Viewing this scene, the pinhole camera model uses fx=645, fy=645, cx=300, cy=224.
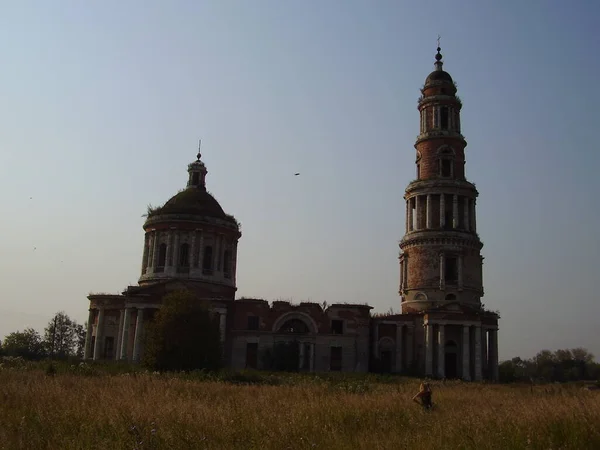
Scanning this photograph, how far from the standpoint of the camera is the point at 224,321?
48094 millimetres

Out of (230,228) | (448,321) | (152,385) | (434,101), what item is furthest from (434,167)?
(152,385)

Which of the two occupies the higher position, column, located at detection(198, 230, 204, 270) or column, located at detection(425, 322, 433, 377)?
column, located at detection(198, 230, 204, 270)

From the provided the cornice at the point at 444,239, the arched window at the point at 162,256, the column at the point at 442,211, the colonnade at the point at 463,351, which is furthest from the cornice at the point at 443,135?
the arched window at the point at 162,256

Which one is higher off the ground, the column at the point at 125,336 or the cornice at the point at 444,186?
the cornice at the point at 444,186

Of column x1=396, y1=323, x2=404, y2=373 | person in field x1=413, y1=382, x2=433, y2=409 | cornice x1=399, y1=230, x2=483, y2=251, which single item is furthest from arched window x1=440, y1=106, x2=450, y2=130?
person in field x1=413, y1=382, x2=433, y2=409

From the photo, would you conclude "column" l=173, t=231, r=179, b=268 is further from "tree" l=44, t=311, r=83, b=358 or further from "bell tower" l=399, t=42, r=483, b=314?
"tree" l=44, t=311, r=83, b=358

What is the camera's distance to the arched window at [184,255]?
5259 cm

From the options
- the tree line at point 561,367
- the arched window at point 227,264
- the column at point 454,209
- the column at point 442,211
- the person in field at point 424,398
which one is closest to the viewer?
the person in field at point 424,398

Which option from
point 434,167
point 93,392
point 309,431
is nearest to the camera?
point 309,431

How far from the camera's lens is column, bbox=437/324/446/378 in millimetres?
46469

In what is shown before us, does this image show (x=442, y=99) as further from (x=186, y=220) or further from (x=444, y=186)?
(x=186, y=220)

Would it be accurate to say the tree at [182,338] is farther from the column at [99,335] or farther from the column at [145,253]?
the column at [145,253]

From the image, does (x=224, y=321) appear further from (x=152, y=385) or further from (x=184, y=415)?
(x=184, y=415)

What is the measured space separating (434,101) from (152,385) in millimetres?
43068
